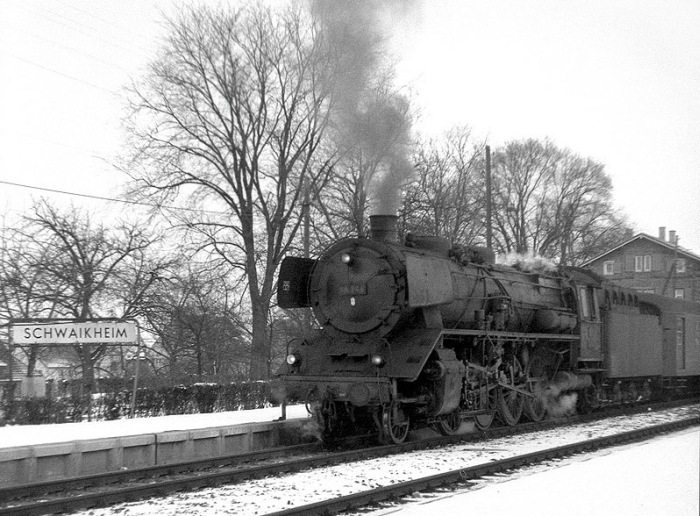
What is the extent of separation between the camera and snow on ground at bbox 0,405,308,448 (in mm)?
11133

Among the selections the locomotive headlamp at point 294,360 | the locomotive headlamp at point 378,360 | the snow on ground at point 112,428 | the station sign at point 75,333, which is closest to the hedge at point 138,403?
the snow on ground at point 112,428

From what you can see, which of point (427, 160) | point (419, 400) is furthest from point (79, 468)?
point (427, 160)

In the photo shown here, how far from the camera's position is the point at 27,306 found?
20.2m

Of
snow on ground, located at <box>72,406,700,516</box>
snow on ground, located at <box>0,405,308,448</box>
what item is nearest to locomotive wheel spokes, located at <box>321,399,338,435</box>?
snow on ground, located at <box>72,406,700,516</box>

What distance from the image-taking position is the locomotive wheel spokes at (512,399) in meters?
14.8

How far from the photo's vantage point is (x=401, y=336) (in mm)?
12586

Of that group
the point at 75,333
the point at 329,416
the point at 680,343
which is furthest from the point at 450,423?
the point at 680,343

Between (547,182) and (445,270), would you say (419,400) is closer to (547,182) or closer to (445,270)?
(445,270)

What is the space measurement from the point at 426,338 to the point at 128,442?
473cm

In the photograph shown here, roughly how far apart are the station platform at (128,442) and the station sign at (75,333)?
6.81 ft

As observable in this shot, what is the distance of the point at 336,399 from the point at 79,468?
3.82 m

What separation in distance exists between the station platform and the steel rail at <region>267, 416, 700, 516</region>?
431 cm

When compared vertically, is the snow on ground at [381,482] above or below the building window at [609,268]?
below

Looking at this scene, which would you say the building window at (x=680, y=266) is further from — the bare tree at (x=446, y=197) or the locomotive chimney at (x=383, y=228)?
the locomotive chimney at (x=383, y=228)
